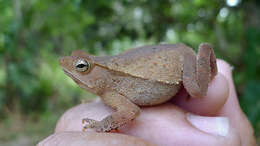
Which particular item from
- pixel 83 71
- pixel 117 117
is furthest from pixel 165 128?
pixel 83 71

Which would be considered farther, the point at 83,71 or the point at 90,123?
the point at 83,71

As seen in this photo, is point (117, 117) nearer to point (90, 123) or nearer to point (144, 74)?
point (90, 123)

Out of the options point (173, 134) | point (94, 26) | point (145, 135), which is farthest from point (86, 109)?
point (94, 26)

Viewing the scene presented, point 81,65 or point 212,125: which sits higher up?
point 81,65

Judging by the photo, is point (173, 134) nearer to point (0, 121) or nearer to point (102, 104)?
point (102, 104)

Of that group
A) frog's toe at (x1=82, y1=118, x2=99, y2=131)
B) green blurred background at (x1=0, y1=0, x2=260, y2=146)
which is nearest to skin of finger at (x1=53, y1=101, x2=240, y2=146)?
frog's toe at (x1=82, y1=118, x2=99, y2=131)

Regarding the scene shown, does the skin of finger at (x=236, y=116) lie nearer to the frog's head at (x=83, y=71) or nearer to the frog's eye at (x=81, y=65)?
the frog's head at (x=83, y=71)

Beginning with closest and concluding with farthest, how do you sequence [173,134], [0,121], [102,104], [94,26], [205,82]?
[173,134] < [205,82] < [102,104] < [94,26] < [0,121]

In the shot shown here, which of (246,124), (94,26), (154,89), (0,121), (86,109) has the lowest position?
(0,121)

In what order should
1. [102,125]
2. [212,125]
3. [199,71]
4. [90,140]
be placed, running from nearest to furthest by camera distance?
1. [90,140]
2. [102,125]
3. [212,125]
4. [199,71]
